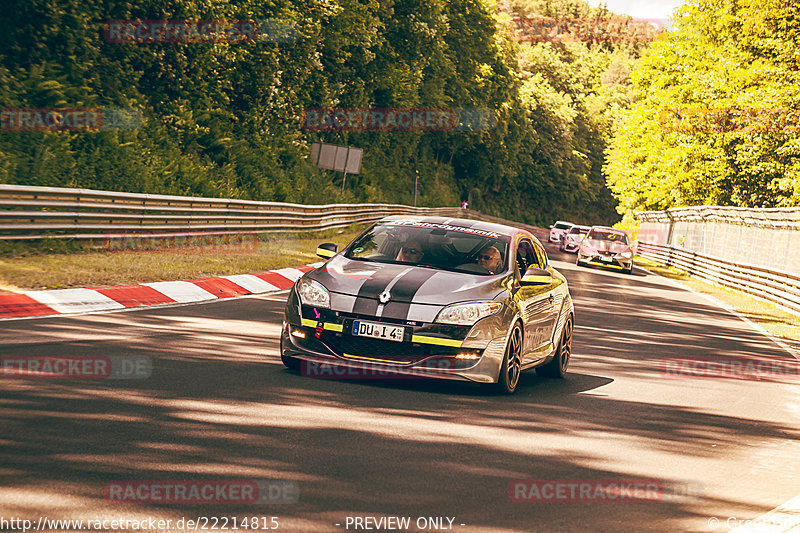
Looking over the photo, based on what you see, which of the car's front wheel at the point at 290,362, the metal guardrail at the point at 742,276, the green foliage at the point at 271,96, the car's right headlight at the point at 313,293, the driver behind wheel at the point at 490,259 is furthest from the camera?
the metal guardrail at the point at 742,276

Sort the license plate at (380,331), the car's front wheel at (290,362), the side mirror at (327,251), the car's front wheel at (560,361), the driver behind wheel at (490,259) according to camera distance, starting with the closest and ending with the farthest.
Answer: the license plate at (380,331), the car's front wheel at (290,362), the driver behind wheel at (490,259), the side mirror at (327,251), the car's front wheel at (560,361)

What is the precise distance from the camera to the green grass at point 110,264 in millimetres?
13414

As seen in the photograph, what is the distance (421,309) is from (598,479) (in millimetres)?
2610

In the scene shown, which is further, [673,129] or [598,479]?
[673,129]

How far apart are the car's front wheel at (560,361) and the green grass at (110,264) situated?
6504 mm

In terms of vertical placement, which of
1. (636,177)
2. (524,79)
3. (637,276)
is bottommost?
(637,276)

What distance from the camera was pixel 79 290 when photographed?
506 inches

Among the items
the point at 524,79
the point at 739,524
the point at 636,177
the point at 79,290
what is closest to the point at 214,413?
the point at 739,524

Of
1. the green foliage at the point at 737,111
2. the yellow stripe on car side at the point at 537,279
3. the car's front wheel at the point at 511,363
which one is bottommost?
the car's front wheel at the point at 511,363

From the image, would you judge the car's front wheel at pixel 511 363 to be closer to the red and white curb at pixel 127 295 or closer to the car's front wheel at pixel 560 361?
the car's front wheel at pixel 560 361

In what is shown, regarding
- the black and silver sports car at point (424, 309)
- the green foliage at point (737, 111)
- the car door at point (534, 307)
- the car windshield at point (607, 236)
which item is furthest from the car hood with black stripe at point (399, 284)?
the green foliage at point (737, 111)

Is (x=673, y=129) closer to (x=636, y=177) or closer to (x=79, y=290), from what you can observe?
(x=636, y=177)

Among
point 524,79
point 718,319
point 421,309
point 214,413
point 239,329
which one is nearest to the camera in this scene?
point 214,413

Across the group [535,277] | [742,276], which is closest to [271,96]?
[742,276]
